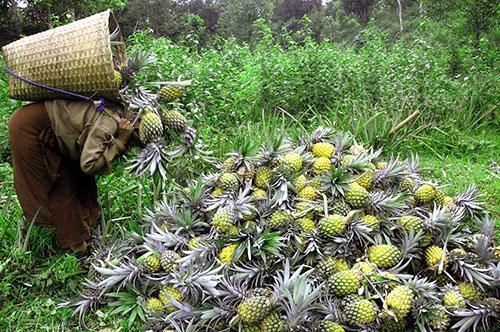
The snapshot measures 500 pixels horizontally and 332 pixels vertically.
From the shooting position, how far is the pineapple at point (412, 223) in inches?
98.0

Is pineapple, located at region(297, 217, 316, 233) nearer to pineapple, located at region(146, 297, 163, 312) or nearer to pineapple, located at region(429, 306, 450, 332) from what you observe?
pineapple, located at region(429, 306, 450, 332)

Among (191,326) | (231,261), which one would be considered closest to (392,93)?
(231,261)

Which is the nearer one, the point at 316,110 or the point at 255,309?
the point at 255,309

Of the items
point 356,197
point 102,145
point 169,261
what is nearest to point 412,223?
point 356,197

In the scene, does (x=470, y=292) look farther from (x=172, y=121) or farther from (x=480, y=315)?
(x=172, y=121)

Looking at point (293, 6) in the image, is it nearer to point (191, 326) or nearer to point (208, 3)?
point (208, 3)

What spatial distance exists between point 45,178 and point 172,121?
2.92 feet

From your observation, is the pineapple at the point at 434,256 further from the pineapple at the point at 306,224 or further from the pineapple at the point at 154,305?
the pineapple at the point at 154,305

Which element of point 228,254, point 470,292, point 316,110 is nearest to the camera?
point 470,292

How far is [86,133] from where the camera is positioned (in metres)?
2.42

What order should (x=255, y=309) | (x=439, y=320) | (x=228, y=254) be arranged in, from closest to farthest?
(x=255, y=309) < (x=439, y=320) < (x=228, y=254)

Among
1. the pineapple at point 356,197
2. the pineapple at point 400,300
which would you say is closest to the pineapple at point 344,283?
the pineapple at point 400,300

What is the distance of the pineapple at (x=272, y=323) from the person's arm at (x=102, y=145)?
1.20m

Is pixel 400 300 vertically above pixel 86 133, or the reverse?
pixel 86 133
